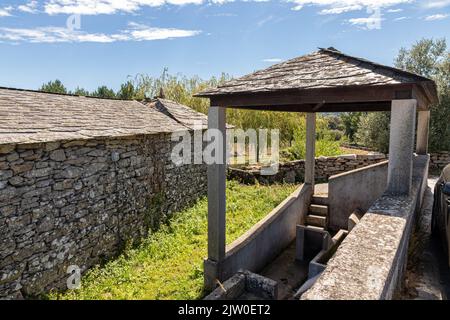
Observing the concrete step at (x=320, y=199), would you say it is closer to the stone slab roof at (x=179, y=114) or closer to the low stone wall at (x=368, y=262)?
the stone slab roof at (x=179, y=114)

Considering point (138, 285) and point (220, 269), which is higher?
point (220, 269)

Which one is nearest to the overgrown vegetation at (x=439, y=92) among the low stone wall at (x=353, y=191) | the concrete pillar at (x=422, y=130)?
the concrete pillar at (x=422, y=130)

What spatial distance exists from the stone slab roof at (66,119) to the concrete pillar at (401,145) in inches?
218

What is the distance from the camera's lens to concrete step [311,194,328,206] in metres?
8.76

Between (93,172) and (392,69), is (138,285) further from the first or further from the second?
(392,69)

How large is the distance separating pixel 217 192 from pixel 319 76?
261cm

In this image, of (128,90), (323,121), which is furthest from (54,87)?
(323,121)

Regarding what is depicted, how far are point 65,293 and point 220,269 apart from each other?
3173mm

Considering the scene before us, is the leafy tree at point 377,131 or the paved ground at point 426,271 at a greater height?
the leafy tree at point 377,131

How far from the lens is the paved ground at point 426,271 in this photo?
11.6ft

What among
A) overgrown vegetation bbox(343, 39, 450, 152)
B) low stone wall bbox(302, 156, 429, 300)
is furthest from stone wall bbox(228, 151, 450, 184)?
low stone wall bbox(302, 156, 429, 300)

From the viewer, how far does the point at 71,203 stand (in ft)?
20.7
